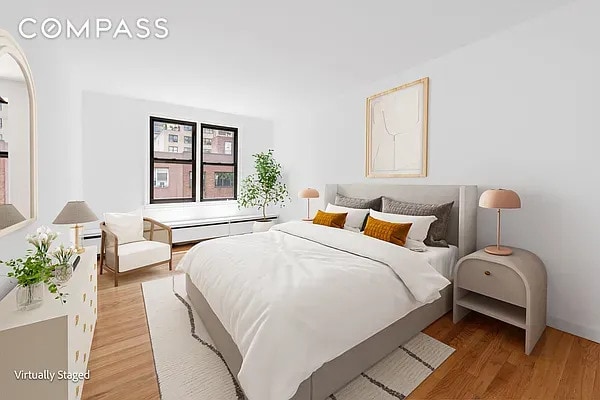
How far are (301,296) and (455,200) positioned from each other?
2.21 metres

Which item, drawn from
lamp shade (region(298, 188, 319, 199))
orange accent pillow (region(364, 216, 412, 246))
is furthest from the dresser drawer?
lamp shade (region(298, 188, 319, 199))

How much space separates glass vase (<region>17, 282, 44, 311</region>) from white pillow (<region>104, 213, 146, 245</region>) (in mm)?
2412

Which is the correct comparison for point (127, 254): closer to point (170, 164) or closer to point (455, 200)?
point (170, 164)

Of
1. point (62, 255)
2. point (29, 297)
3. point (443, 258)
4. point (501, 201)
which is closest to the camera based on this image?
point (29, 297)

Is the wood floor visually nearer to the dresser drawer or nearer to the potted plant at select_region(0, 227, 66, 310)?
the dresser drawer

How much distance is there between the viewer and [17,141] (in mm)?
1857

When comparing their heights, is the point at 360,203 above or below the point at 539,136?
below

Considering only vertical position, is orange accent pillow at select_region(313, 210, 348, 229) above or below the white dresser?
above

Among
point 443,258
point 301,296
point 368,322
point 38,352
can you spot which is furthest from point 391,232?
point 38,352

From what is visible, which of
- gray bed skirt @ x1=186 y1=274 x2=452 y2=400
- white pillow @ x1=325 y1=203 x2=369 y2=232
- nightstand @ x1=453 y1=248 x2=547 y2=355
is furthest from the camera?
white pillow @ x1=325 y1=203 x2=369 y2=232

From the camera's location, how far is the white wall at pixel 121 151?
14.3 feet

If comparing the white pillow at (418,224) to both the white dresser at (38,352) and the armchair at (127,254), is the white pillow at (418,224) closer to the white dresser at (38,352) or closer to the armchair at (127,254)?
the white dresser at (38,352)

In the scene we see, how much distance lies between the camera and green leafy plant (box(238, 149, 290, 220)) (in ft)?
18.3

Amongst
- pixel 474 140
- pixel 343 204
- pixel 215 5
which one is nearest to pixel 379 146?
pixel 343 204
